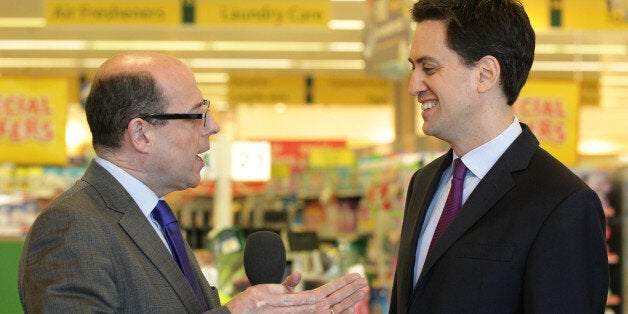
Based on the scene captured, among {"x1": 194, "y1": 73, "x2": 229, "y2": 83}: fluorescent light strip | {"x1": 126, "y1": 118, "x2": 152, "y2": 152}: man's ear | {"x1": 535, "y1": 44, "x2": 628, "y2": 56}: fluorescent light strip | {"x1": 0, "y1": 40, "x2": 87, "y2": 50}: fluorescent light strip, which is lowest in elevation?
{"x1": 126, "y1": 118, "x2": 152, "y2": 152}: man's ear

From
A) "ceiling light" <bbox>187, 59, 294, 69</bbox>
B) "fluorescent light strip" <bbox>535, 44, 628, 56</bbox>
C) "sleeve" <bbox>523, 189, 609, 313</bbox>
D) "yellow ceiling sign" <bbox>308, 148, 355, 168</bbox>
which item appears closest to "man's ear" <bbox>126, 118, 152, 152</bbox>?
"sleeve" <bbox>523, 189, 609, 313</bbox>

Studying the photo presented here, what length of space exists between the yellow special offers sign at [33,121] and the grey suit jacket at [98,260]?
649 cm

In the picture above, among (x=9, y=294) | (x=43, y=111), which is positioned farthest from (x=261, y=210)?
(x=9, y=294)

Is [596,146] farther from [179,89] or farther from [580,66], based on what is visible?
[179,89]

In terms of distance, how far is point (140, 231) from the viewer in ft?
6.98

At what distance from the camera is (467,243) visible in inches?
84.2

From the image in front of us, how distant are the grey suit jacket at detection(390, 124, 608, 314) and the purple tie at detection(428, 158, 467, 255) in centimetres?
8

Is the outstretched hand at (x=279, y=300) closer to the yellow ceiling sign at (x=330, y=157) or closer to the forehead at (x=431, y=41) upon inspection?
the forehead at (x=431, y=41)

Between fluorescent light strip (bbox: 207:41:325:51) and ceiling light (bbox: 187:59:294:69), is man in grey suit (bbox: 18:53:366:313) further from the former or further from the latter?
ceiling light (bbox: 187:59:294:69)

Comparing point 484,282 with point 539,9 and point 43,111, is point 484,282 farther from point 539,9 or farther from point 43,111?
point 539,9

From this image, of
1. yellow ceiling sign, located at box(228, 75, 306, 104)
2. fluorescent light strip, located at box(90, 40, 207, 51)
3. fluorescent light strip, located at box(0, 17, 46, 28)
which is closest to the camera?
fluorescent light strip, located at box(0, 17, 46, 28)

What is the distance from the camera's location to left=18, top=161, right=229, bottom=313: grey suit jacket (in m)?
1.92

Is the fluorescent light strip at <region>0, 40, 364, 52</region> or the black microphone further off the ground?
the fluorescent light strip at <region>0, 40, 364, 52</region>

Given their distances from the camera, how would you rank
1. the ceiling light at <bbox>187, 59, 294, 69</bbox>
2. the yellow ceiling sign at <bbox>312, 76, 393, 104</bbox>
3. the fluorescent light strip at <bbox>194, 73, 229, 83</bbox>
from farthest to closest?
1. the fluorescent light strip at <bbox>194, 73, 229, 83</bbox>
2. the yellow ceiling sign at <bbox>312, 76, 393, 104</bbox>
3. the ceiling light at <bbox>187, 59, 294, 69</bbox>
